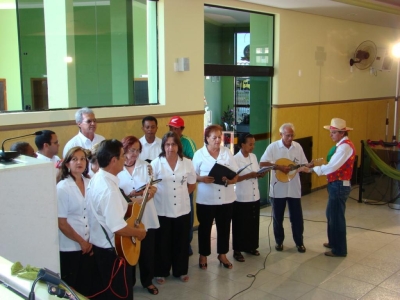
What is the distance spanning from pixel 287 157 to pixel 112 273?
9.39 ft

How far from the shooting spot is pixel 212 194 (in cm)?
471

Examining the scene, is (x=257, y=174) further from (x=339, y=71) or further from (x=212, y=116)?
(x=339, y=71)

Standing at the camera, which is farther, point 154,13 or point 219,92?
point 219,92

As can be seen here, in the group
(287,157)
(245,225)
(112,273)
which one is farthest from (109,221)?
(287,157)

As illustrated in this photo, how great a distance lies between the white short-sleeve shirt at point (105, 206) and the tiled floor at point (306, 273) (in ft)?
4.28

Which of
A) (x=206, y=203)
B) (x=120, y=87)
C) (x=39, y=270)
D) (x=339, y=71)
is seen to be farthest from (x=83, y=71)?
(x=339, y=71)

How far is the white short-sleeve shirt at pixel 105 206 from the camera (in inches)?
120

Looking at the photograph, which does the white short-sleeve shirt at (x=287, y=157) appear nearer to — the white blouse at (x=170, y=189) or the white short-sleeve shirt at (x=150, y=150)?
the white short-sleeve shirt at (x=150, y=150)

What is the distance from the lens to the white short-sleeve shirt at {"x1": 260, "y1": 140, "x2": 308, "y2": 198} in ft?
17.6

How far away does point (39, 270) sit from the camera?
1414 mm

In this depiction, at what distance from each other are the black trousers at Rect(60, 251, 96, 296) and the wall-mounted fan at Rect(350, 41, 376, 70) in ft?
24.7

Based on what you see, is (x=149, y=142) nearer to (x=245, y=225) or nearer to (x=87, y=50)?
(x=87, y=50)

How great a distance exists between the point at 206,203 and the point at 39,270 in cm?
337

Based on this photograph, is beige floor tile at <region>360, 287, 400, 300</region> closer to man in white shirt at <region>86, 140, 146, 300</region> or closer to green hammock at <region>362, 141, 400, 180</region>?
man in white shirt at <region>86, 140, 146, 300</region>
